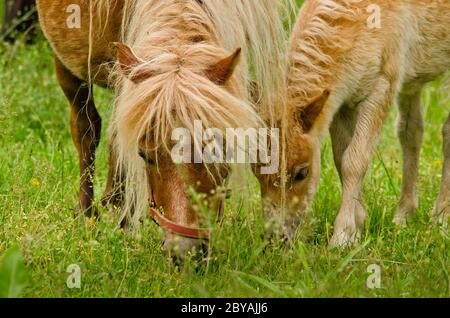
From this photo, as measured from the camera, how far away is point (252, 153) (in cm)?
404

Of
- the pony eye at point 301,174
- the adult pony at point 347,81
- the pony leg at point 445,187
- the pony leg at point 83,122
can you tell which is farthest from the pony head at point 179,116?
the pony leg at point 445,187

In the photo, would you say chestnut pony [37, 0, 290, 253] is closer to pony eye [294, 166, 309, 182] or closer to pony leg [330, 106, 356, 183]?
pony eye [294, 166, 309, 182]

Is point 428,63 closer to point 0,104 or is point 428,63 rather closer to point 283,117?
point 283,117

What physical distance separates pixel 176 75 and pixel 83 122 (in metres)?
1.87

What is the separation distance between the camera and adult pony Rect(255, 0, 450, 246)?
4.80 m

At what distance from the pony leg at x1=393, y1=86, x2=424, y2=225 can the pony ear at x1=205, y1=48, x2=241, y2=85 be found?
2.40 m

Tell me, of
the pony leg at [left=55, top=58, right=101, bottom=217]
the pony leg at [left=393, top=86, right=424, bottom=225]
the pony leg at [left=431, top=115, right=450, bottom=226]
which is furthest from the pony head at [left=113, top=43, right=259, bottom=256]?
the pony leg at [left=393, top=86, right=424, bottom=225]

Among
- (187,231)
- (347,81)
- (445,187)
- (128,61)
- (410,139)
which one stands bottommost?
(445,187)

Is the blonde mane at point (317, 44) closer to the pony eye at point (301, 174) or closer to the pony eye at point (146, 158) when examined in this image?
the pony eye at point (301, 174)

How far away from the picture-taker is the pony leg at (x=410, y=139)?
589 cm

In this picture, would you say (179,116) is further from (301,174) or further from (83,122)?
(83,122)

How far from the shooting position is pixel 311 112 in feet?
15.7

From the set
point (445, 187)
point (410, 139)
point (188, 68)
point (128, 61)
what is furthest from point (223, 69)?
point (410, 139)
